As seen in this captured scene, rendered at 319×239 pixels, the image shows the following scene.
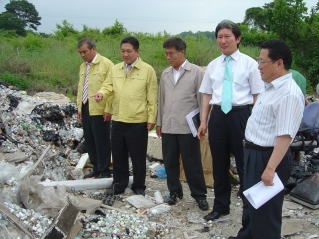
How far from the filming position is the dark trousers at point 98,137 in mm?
5168

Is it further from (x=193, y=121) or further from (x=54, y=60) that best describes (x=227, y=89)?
(x=54, y=60)

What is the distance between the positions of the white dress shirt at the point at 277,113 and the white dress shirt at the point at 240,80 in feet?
3.15

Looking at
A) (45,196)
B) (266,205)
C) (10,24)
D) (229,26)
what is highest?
(10,24)

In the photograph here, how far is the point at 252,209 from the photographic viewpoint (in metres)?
2.85

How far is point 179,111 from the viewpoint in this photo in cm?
429

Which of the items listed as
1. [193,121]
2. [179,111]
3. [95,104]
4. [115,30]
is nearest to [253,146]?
[193,121]

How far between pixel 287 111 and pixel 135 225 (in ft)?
7.16

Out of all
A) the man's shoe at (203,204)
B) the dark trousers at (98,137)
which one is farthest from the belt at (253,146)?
the dark trousers at (98,137)

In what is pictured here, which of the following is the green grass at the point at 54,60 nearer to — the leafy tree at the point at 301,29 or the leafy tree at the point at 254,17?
the leafy tree at the point at 301,29

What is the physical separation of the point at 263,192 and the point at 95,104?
119 inches

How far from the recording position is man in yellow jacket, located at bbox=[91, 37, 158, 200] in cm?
448

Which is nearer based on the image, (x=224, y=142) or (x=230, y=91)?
(x=230, y=91)

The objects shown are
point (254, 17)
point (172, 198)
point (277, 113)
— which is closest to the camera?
point (277, 113)

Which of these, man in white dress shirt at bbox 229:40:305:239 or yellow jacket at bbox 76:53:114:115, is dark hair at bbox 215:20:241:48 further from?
yellow jacket at bbox 76:53:114:115
